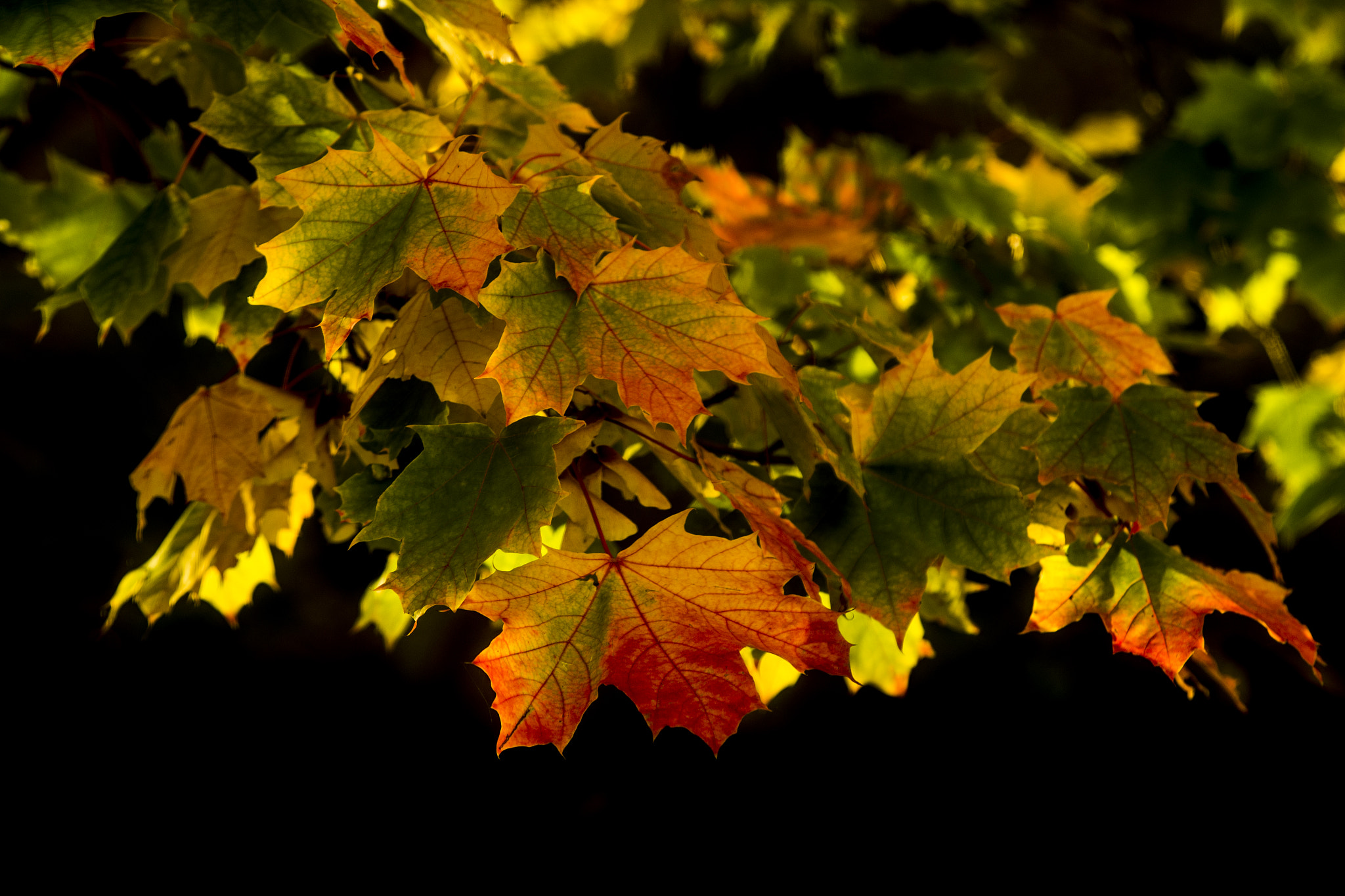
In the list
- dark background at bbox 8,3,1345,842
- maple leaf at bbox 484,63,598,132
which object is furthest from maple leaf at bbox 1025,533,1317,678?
dark background at bbox 8,3,1345,842

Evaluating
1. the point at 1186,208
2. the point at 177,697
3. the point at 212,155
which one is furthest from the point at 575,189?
the point at 177,697

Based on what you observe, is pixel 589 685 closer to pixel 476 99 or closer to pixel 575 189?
pixel 575 189

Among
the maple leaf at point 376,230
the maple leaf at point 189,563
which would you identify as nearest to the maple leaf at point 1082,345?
the maple leaf at point 376,230

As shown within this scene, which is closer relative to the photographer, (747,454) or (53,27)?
(53,27)

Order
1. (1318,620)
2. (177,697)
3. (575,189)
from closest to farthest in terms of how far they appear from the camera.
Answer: (575,189), (177,697), (1318,620)

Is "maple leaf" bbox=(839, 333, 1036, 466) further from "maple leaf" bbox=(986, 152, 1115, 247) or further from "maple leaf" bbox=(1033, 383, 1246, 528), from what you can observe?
"maple leaf" bbox=(986, 152, 1115, 247)

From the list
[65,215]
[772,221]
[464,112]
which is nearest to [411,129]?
[464,112]

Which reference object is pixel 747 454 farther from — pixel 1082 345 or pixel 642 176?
pixel 1082 345
